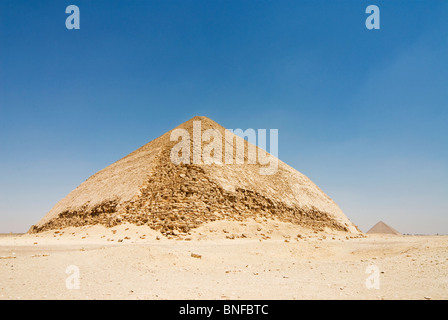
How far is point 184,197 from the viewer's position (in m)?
22.8

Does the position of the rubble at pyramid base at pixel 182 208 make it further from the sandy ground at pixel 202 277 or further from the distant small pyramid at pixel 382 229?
the distant small pyramid at pixel 382 229

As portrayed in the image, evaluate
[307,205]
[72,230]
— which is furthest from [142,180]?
[307,205]

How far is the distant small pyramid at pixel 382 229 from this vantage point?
53362 mm

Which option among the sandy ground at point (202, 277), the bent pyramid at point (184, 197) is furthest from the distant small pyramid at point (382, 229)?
the sandy ground at point (202, 277)

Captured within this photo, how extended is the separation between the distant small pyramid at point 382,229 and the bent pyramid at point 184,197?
26.7m

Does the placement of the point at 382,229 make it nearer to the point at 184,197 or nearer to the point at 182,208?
the point at 184,197

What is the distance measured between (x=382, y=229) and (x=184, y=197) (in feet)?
150

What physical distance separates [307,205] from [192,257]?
21436 millimetres

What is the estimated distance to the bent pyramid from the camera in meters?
21.5

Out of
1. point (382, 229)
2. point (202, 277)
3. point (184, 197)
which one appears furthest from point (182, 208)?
point (382, 229)

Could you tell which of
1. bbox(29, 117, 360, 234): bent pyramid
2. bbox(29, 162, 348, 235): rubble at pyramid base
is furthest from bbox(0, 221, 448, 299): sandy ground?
bbox(29, 117, 360, 234): bent pyramid
